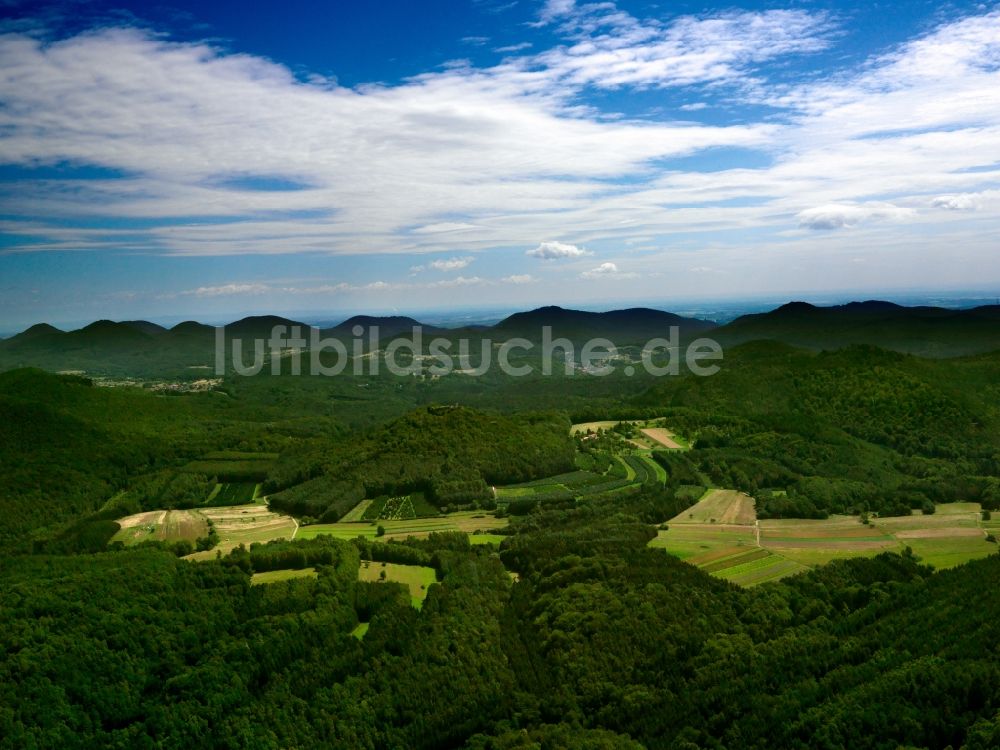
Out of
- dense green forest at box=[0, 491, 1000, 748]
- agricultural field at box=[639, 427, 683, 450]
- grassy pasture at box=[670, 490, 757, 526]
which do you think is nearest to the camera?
dense green forest at box=[0, 491, 1000, 748]

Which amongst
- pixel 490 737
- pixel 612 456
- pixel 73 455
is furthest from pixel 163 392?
pixel 490 737

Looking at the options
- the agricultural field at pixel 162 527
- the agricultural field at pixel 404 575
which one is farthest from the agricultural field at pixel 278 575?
the agricultural field at pixel 162 527

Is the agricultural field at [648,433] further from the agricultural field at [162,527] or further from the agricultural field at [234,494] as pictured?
the agricultural field at [162,527]

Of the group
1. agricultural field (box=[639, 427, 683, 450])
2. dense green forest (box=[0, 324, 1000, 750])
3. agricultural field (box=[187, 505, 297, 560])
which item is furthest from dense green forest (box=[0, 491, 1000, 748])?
agricultural field (box=[639, 427, 683, 450])

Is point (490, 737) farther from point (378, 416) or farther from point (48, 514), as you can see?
point (378, 416)

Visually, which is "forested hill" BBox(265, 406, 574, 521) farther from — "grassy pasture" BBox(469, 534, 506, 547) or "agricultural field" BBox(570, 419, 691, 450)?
Answer: "agricultural field" BBox(570, 419, 691, 450)

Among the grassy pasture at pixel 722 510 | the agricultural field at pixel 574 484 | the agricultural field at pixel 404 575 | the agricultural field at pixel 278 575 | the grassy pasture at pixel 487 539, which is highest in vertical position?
the agricultural field at pixel 574 484
